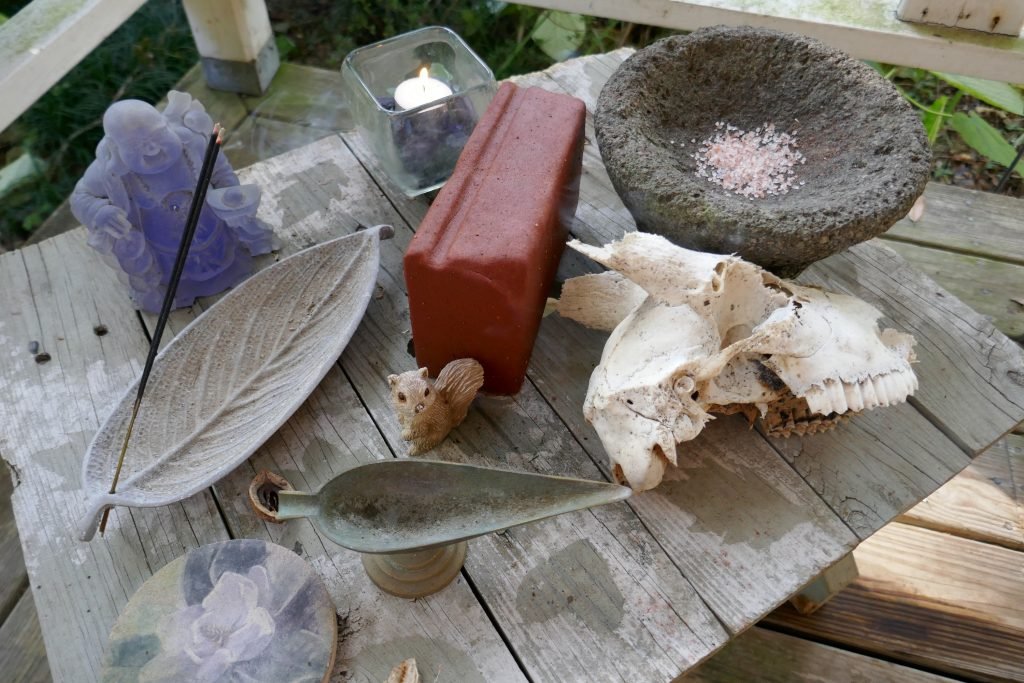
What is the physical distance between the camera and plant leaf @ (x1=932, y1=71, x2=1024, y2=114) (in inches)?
60.9

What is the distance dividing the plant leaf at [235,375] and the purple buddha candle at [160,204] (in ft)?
0.26

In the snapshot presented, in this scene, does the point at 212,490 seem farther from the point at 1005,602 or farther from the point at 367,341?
the point at 1005,602

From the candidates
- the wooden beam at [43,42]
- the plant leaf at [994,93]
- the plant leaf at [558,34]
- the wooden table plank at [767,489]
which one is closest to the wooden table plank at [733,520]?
the wooden table plank at [767,489]

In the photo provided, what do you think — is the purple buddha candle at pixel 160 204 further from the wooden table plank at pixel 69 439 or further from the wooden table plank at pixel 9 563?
the wooden table plank at pixel 9 563

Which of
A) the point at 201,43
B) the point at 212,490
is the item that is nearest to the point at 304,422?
the point at 212,490

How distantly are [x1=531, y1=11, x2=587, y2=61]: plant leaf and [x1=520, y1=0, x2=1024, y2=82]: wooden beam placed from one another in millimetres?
736

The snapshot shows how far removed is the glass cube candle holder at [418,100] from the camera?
1.08 meters

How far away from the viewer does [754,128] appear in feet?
3.60

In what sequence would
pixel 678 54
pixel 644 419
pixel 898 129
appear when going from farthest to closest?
pixel 678 54
pixel 898 129
pixel 644 419

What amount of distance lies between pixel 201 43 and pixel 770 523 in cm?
181

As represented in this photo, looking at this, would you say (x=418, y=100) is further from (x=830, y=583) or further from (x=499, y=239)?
(x=830, y=583)

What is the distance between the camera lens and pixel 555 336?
1032 millimetres

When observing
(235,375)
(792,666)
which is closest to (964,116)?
(792,666)

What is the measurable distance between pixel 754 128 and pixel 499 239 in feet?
1.59
